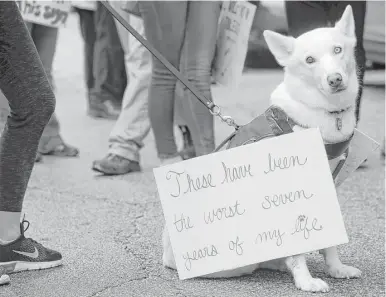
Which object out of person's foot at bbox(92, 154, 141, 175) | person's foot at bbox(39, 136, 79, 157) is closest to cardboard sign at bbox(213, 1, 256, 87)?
person's foot at bbox(92, 154, 141, 175)

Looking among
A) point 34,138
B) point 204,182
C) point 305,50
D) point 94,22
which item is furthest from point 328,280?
point 94,22

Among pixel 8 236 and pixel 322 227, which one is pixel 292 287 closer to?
pixel 322 227

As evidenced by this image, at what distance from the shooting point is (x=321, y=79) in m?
3.55

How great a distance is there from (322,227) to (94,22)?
5.06m

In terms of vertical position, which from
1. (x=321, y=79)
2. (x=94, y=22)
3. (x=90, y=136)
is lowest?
(x=90, y=136)

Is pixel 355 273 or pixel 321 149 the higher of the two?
pixel 321 149

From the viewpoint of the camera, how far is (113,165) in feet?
19.6

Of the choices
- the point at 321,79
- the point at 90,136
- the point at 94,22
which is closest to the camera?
the point at 321,79

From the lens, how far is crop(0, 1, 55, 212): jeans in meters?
3.53

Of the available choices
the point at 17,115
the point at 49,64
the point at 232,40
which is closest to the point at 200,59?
the point at 232,40

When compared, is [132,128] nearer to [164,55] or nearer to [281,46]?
[164,55]

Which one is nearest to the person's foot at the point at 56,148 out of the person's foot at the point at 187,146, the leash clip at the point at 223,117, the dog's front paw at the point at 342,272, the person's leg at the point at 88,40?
the person's foot at the point at 187,146

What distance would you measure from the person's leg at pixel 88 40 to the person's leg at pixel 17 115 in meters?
4.58

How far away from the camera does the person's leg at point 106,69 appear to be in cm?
812
